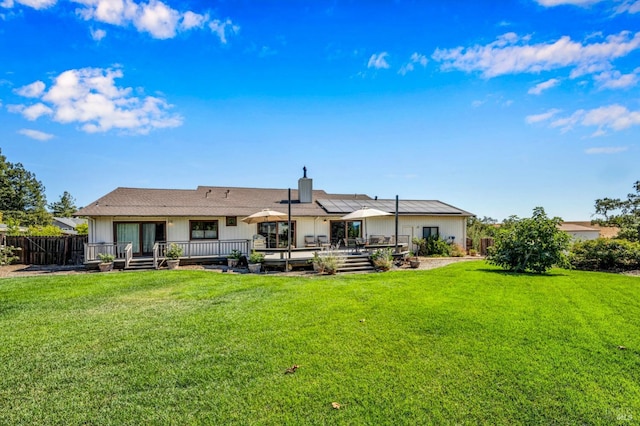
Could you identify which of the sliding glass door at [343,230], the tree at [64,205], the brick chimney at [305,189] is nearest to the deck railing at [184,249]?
the sliding glass door at [343,230]

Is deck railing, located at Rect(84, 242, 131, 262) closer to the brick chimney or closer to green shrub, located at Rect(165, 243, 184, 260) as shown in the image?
green shrub, located at Rect(165, 243, 184, 260)

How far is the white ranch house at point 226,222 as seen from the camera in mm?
15727

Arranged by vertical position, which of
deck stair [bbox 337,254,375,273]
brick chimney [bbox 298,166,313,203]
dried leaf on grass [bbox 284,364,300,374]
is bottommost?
dried leaf on grass [bbox 284,364,300,374]

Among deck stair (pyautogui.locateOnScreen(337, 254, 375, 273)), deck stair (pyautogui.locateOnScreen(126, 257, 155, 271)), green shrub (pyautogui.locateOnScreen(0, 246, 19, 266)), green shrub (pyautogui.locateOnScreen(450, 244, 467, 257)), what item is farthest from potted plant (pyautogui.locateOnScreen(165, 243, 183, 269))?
green shrub (pyautogui.locateOnScreen(450, 244, 467, 257))

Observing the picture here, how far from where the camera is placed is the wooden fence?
1636 centimetres

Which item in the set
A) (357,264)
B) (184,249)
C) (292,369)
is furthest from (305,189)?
(292,369)

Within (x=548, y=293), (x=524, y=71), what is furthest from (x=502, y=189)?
(x=548, y=293)

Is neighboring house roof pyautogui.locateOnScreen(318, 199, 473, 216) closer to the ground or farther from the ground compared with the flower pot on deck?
farther from the ground

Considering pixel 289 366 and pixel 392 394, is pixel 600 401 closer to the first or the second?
pixel 392 394

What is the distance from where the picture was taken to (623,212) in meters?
34.4

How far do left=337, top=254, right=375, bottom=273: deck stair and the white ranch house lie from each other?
3.21 m

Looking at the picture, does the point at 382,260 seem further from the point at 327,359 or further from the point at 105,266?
the point at 105,266

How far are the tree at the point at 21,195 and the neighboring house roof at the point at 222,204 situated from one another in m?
36.9

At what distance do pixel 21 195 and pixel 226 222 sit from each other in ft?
170
